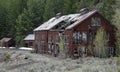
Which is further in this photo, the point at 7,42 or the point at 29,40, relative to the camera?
the point at 7,42

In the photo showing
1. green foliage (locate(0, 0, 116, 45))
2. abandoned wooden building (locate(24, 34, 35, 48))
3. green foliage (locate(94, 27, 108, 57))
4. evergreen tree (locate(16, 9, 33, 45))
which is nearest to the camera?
green foliage (locate(94, 27, 108, 57))

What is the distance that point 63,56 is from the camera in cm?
5706

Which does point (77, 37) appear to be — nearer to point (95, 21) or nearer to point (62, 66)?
point (95, 21)

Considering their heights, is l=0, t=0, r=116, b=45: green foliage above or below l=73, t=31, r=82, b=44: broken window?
above

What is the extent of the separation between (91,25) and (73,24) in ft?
11.5

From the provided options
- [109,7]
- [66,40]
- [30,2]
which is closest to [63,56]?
[66,40]

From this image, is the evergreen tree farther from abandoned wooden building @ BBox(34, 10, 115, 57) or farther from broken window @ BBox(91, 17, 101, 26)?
broken window @ BBox(91, 17, 101, 26)

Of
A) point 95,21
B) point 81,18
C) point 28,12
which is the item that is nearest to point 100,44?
point 95,21

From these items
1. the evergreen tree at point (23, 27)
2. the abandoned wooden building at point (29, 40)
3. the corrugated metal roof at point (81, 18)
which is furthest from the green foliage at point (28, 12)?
the corrugated metal roof at point (81, 18)

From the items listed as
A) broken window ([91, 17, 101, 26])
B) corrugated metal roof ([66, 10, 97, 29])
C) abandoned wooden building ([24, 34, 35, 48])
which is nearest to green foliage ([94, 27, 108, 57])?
broken window ([91, 17, 101, 26])

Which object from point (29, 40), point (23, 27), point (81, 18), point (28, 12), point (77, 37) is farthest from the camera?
point (28, 12)

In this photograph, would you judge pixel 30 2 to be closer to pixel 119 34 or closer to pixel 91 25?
pixel 91 25

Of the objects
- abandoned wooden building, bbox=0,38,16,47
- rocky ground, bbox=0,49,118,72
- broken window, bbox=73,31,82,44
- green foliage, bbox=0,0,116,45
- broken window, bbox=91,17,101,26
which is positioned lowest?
rocky ground, bbox=0,49,118,72

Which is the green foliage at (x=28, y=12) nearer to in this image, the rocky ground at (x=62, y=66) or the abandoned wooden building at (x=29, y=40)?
the abandoned wooden building at (x=29, y=40)
